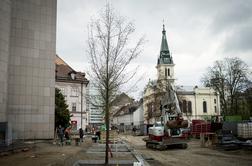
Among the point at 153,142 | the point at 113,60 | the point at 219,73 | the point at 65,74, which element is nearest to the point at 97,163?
the point at 113,60

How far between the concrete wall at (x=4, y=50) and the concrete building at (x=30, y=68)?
0.08m

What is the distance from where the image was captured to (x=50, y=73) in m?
29.2

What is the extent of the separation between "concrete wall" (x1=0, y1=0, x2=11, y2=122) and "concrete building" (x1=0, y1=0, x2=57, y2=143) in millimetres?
84

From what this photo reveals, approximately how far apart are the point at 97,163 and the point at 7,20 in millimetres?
16232

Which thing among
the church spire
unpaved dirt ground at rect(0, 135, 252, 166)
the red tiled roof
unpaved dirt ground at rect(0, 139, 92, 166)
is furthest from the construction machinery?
the church spire

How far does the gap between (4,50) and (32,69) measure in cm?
390

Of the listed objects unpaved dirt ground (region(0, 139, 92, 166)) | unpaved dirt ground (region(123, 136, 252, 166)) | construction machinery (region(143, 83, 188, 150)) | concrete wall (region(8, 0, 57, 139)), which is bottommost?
unpaved dirt ground (region(123, 136, 252, 166))

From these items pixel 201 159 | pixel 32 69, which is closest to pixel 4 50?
pixel 32 69

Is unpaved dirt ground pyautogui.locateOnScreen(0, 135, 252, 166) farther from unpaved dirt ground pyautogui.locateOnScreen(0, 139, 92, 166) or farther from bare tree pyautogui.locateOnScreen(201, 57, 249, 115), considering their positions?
bare tree pyautogui.locateOnScreen(201, 57, 249, 115)

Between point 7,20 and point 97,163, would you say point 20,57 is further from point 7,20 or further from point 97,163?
point 97,163

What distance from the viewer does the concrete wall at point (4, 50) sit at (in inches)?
963

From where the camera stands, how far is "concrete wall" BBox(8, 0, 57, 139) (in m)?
27.3

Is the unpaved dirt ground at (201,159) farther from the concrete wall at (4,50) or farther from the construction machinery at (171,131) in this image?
the concrete wall at (4,50)

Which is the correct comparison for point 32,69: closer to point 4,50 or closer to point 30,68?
point 30,68
